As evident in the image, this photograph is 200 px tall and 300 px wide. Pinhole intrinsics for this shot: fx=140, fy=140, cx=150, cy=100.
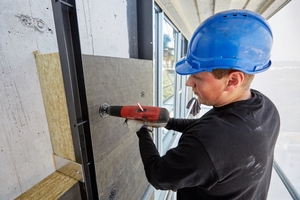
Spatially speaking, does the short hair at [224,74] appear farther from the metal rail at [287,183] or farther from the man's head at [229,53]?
the metal rail at [287,183]

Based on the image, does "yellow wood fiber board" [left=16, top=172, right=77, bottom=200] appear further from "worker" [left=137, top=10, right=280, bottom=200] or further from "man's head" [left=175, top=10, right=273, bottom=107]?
"man's head" [left=175, top=10, right=273, bottom=107]

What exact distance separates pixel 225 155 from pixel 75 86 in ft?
1.78

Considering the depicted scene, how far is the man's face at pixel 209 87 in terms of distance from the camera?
54 cm

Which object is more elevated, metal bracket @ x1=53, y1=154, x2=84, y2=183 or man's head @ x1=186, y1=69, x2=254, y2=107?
man's head @ x1=186, y1=69, x2=254, y2=107

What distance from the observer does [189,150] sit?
17.5 inches

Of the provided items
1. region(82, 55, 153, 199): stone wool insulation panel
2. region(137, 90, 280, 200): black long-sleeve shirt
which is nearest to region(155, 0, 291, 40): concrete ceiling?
region(82, 55, 153, 199): stone wool insulation panel

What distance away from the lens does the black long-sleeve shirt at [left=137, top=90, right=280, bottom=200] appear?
1.39 ft

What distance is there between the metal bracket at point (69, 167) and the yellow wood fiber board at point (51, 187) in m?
0.02

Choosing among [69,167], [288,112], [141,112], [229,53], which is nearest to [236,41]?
[229,53]

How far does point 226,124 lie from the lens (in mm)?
455

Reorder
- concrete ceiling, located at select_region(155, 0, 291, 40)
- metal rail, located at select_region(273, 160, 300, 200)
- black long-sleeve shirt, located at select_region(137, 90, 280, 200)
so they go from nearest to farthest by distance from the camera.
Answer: black long-sleeve shirt, located at select_region(137, 90, 280, 200)
concrete ceiling, located at select_region(155, 0, 291, 40)
metal rail, located at select_region(273, 160, 300, 200)

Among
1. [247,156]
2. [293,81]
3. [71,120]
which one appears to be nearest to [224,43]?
[247,156]

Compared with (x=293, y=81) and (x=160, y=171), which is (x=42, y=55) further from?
(x=293, y=81)

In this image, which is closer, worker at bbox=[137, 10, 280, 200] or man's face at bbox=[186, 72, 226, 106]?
worker at bbox=[137, 10, 280, 200]
